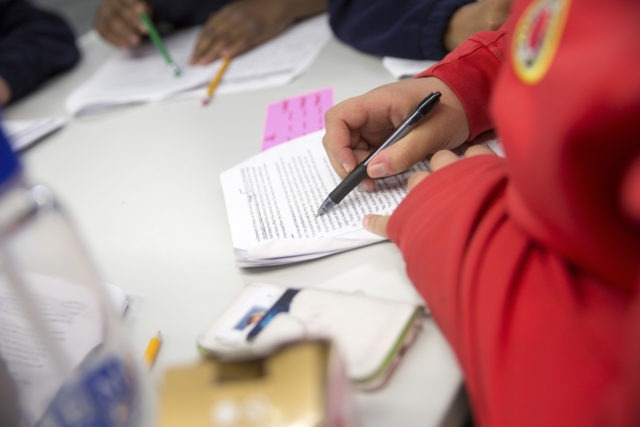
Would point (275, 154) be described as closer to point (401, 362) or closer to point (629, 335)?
point (401, 362)

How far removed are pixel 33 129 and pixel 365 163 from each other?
63 cm

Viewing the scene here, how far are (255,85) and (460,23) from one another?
0.32 m

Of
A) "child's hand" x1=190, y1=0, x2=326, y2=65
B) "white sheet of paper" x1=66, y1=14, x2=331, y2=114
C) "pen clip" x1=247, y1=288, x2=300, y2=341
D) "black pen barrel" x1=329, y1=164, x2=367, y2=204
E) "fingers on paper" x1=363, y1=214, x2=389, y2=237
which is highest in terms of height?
"pen clip" x1=247, y1=288, x2=300, y2=341

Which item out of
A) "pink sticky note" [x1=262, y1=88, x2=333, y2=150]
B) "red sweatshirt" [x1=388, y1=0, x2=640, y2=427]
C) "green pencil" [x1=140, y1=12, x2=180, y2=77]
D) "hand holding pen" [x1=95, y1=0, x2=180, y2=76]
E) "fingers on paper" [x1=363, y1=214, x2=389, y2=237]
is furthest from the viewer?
"hand holding pen" [x1=95, y1=0, x2=180, y2=76]

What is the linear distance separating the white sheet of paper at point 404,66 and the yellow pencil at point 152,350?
1.73ft

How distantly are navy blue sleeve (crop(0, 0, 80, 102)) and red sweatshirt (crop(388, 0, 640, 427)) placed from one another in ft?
3.33

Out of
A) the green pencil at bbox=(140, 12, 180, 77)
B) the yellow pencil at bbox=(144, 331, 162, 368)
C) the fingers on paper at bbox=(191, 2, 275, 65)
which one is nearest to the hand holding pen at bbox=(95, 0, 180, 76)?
the green pencil at bbox=(140, 12, 180, 77)

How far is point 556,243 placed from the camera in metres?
0.34

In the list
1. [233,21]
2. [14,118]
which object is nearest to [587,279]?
[233,21]

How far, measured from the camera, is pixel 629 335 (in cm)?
26

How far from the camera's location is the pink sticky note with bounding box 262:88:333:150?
0.76 meters

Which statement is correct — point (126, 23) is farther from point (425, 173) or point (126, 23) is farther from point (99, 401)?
point (99, 401)

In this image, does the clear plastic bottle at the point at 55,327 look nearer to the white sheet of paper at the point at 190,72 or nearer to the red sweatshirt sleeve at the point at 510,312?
the red sweatshirt sleeve at the point at 510,312

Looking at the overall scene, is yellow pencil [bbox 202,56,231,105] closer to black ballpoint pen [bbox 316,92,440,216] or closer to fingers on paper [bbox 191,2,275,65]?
fingers on paper [bbox 191,2,275,65]
